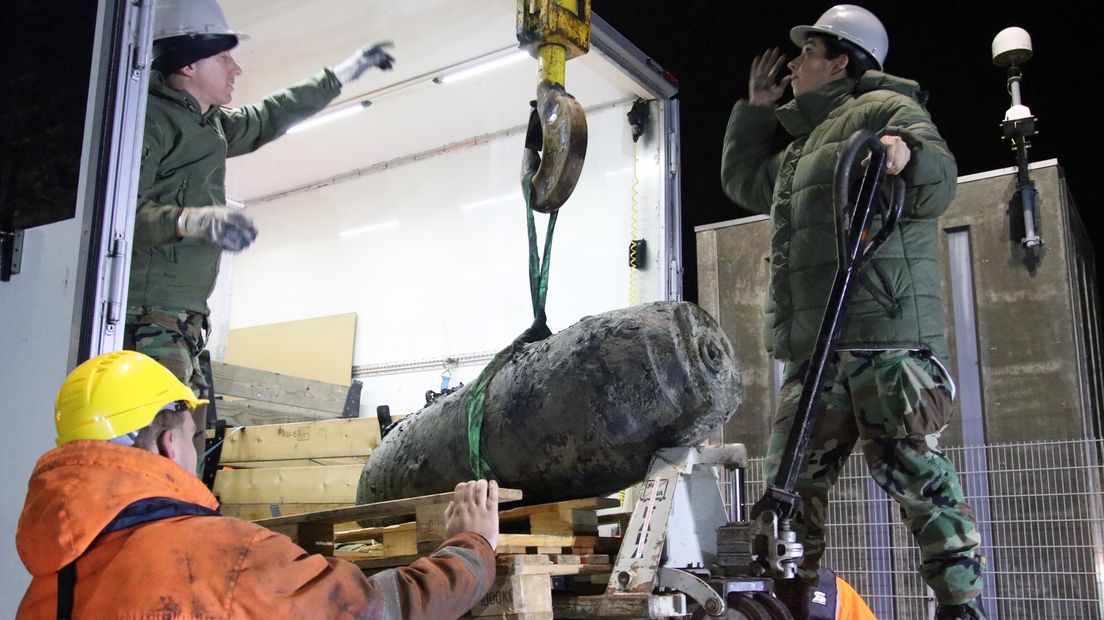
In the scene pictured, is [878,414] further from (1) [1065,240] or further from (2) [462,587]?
(1) [1065,240]

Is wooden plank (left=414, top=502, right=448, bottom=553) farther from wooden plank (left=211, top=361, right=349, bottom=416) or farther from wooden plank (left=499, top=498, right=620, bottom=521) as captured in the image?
wooden plank (left=211, top=361, right=349, bottom=416)

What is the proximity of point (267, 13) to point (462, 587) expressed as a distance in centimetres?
413

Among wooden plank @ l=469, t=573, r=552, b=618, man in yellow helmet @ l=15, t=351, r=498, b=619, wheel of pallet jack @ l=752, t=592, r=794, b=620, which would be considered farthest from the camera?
wheel of pallet jack @ l=752, t=592, r=794, b=620

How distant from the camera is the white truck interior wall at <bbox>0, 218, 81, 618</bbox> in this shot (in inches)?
108

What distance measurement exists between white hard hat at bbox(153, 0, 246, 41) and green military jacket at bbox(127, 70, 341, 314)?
18 centimetres

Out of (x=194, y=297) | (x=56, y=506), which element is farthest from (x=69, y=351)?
(x=56, y=506)

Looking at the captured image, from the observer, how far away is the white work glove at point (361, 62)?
14.2ft

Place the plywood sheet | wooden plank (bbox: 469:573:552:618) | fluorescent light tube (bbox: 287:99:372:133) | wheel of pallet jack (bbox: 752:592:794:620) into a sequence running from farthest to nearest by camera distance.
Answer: the plywood sheet → fluorescent light tube (bbox: 287:99:372:133) → wheel of pallet jack (bbox: 752:592:794:620) → wooden plank (bbox: 469:573:552:618)

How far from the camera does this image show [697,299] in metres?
8.05

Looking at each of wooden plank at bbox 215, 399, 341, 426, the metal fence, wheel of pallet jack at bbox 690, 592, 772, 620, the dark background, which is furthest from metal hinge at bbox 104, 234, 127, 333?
the dark background

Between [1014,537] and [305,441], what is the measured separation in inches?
170

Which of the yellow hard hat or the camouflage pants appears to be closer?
the yellow hard hat

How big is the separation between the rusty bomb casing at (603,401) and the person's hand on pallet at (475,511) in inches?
15.3

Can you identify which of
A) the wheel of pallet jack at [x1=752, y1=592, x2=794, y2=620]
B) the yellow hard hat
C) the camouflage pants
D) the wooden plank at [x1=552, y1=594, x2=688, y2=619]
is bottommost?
the wheel of pallet jack at [x1=752, y1=592, x2=794, y2=620]
